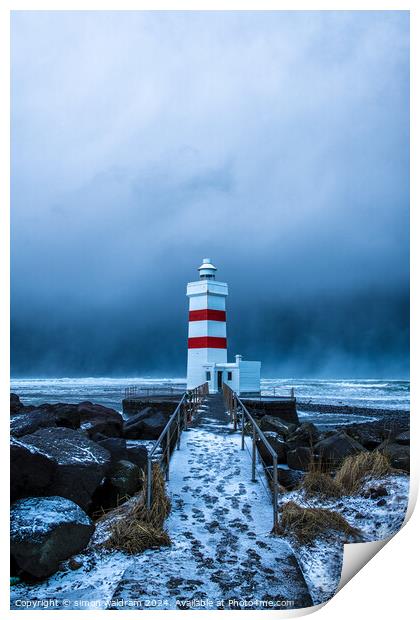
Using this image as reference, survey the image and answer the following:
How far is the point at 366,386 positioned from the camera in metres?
42.6

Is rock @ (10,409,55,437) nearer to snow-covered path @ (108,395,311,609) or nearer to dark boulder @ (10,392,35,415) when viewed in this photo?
dark boulder @ (10,392,35,415)

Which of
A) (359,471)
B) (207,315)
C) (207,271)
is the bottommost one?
(359,471)

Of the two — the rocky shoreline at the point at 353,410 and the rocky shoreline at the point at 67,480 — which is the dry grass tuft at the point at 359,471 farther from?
the rocky shoreline at the point at 353,410

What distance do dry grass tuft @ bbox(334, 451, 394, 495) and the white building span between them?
40.2 feet

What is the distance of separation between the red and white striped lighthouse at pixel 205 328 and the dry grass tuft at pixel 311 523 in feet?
43.9

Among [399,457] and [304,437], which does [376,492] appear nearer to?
[399,457]

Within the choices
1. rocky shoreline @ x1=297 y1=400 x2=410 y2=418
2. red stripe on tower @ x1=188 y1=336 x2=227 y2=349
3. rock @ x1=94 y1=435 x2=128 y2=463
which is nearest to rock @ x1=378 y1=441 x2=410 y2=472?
rock @ x1=94 y1=435 x2=128 y2=463

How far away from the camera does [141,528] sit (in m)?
4.24

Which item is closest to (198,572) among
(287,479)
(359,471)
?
(359,471)

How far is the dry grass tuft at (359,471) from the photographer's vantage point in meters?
5.57

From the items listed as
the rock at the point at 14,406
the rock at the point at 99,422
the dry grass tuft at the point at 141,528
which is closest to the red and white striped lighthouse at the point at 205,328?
the rock at the point at 99,422

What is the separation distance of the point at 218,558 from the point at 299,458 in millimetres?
4340

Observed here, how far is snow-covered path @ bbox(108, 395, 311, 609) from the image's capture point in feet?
11.4
